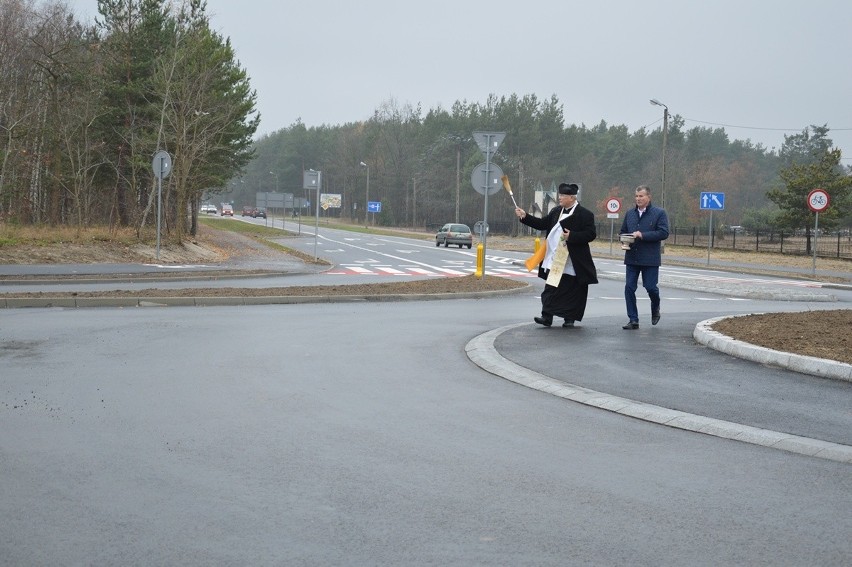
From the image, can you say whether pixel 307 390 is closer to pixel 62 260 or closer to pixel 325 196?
pixel 62 260

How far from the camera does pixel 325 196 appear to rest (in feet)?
492

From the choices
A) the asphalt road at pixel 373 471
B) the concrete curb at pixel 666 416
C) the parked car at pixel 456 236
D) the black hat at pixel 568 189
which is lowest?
the asphalt road at pixel 373 471

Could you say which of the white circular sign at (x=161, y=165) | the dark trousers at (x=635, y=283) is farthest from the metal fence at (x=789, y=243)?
the dark trousers at (x=635, y=283)

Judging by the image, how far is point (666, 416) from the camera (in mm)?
6992

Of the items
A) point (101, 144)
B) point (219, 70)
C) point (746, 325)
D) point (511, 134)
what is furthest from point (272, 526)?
point (511, 134)

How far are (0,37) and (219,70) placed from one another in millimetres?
10622

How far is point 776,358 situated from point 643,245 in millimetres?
3739

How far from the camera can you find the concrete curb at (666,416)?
6.05 meters

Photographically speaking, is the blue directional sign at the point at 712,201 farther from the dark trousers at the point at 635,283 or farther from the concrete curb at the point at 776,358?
the concrete curb at the point at 776,358

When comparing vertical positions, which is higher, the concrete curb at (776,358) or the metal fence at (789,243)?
Answer: the metal fence at (789,243)

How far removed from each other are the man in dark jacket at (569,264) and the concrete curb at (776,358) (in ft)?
A: 6.39

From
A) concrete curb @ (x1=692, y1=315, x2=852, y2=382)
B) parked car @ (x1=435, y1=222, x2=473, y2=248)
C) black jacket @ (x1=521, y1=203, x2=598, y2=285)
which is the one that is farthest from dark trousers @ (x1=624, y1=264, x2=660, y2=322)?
parked car @ (x1=435, y1=222, x2=473, y2=248)

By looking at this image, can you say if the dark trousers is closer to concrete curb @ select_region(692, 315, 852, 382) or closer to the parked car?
concrete curb @ select_region(692, 315, 852, 382)

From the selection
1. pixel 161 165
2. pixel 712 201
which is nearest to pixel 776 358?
pixel 161 165
